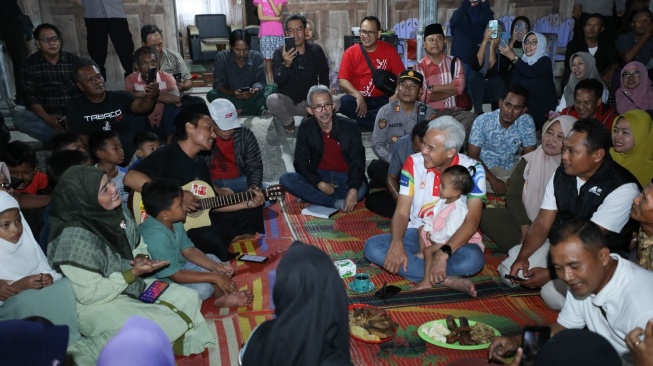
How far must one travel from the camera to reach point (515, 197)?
450 cm

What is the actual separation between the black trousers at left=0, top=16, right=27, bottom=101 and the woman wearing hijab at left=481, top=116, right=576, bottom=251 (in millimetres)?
5914

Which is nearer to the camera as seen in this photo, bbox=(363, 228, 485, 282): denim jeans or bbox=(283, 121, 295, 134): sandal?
bbox=(363, 228, 485, 282): denim jeans

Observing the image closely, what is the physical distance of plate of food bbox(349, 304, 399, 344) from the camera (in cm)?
315

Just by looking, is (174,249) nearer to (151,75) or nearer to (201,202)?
(201,202)

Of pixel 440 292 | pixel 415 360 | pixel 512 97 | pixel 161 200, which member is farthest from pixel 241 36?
pixel 415 360

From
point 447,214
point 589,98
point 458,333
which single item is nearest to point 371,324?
point 458,333

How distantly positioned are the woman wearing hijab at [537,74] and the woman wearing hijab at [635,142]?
2410mm

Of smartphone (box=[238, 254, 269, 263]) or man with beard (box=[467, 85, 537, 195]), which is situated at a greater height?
man with beard (box=[467, 85, 537, 195])

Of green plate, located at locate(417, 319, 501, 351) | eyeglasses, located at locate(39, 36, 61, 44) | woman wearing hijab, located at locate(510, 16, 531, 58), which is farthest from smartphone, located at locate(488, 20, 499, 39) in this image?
eyeglasses, located at locate(39, 36, 61, 44)

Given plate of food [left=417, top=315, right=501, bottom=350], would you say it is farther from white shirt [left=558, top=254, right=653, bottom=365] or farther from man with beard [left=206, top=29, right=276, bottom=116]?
man with beard [left=206, top=29, right=276, bottom=116]

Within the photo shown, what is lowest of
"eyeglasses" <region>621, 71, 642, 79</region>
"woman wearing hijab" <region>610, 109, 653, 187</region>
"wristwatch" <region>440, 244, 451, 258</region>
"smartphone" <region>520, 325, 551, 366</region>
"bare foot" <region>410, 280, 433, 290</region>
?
"bare foot" <region>410, 280, 433, 290</region>

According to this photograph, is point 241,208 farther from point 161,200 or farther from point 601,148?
point 601,148

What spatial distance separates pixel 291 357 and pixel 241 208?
2.81 meters

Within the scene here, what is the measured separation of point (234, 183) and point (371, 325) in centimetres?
237
